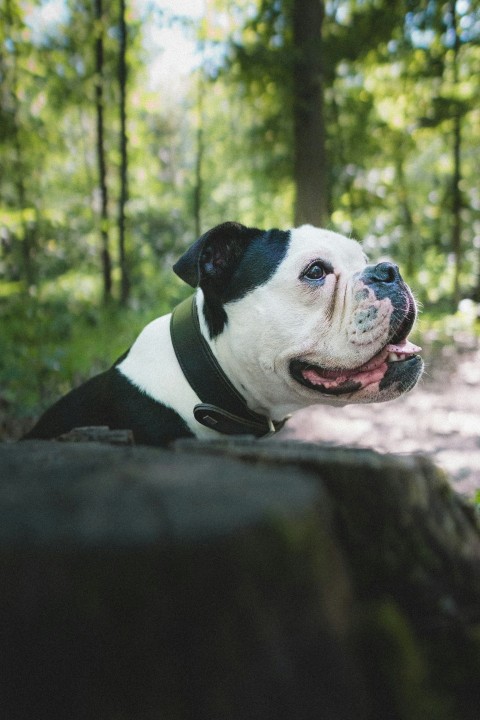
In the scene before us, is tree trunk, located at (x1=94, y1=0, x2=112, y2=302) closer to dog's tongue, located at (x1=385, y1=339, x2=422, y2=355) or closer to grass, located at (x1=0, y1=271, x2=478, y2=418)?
grass, located at (x1=0, y1=271, x2=478, y2=418)

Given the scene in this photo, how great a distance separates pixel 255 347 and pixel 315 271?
1.61 ft

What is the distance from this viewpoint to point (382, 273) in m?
2.65

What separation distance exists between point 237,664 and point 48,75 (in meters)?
11.0

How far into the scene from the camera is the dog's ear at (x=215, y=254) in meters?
2.51

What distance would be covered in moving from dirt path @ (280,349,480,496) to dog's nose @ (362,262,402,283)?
2.05m

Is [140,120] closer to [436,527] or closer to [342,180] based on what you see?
[342,180]

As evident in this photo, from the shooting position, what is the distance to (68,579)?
31.4 inches

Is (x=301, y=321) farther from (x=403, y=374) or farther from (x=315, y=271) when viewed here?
(x=403, y=374)

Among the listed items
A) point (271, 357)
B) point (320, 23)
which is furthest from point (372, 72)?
point (271, 357)

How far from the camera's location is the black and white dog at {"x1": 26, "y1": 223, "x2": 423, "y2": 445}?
2.47 m

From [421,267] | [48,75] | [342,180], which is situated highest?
[48,75]

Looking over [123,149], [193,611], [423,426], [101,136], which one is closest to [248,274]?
[193,611]

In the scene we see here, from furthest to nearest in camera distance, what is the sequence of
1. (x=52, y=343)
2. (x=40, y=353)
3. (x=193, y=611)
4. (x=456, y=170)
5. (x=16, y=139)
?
(x=456, y=170), (x=16, y=139), (x=52, y=343), (x=40, y=353), (x=193, y=611)

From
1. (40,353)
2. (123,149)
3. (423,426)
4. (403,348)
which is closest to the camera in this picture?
(403,348)
